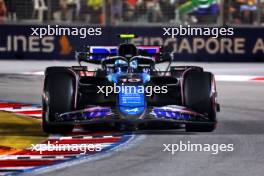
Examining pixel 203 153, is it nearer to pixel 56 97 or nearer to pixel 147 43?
pixel 56 97

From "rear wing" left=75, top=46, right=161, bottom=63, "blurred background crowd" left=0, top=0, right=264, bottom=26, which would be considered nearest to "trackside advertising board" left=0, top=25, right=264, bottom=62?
"blurred background crowd" left=0, top=0, right=264, bottom=26

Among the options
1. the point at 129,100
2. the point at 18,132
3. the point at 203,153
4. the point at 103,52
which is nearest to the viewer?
the point at 203,153

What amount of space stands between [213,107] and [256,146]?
3.71 feet

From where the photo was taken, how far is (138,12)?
2608 cm

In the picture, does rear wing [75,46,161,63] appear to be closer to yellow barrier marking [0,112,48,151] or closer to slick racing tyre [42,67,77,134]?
yellow barrier marking [0,112,48,151]

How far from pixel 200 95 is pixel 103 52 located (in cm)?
187

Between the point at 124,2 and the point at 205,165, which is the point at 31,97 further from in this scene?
the point at 124,2

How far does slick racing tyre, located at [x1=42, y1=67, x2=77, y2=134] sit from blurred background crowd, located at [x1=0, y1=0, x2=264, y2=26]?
48.7 feet

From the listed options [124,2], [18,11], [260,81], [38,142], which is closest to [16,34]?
[18,11]

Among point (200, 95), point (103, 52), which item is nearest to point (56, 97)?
point (103, 52)

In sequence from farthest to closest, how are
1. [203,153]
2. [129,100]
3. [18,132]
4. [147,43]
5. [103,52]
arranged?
1. [147,43]
2. [103,52]
3. [18,132]
4. [129,100]
5. [203,153]

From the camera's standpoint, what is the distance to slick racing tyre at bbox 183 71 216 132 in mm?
11258

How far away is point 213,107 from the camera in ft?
37.0

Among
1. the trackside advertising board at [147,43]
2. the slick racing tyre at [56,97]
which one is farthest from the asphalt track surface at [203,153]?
the trackside advertising board at [147,43]
